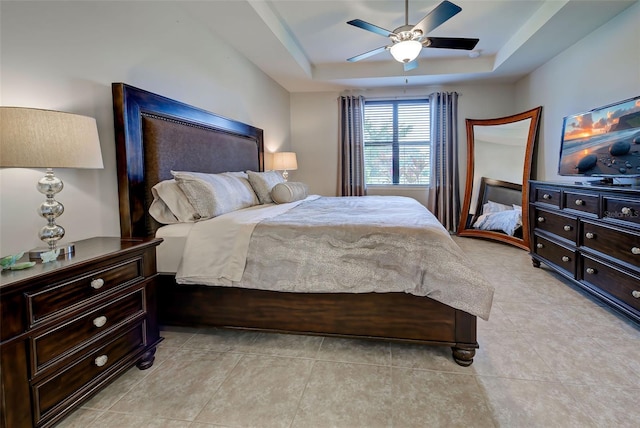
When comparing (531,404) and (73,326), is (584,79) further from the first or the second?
(73,326)

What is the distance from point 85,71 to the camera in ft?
Result: 6.03

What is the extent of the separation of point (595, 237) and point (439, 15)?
2.07 metres

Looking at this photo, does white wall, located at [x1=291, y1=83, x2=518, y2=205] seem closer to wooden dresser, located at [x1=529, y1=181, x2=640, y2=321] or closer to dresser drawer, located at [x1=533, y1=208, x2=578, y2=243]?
dresser drawer, located at [x1=533, y1=208, x2=578, y2=243]

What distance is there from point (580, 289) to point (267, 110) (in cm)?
407

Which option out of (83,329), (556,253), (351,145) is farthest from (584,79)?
(83,329)

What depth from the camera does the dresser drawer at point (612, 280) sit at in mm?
2086

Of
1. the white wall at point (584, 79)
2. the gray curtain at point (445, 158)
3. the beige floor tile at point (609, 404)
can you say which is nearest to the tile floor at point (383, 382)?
the beige floor tile at point (609, 404)

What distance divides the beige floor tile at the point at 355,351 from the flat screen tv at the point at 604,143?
231 cm

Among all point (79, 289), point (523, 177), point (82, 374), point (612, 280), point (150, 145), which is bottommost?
point (82, 374)

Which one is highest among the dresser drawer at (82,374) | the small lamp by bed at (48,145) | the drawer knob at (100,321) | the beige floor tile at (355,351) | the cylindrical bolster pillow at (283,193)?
the small lamp by bed at (48,145)

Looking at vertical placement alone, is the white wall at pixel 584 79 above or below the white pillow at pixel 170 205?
above

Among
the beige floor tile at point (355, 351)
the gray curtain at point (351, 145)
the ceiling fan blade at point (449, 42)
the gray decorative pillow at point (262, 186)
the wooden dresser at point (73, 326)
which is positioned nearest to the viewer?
the wooden dresser at point (73, 326)

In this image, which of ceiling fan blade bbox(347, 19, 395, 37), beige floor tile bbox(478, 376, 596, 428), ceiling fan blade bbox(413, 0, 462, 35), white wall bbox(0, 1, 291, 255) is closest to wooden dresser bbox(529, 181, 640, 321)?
beige floor tile bbox(478, 376, 596, 428)

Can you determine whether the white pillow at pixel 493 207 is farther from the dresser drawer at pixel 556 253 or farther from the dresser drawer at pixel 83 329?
the dresser drawer at pixel 83 329
